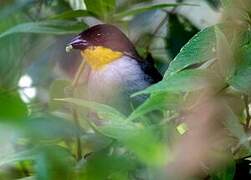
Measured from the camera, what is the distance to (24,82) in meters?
1.36

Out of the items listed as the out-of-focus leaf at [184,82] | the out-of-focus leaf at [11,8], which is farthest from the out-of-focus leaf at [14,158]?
the out-of-focus leaf at [11,8]

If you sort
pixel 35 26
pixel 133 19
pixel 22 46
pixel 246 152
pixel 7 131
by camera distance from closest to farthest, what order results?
pixel 7 131 < pixel 246 152 < pixel 35 26 < pixel 22 46 < pixel 133 19

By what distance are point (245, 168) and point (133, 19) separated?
77cm

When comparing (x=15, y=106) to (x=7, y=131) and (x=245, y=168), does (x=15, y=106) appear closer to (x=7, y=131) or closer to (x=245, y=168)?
(x=7, y=131)

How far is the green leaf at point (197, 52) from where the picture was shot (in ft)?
2.00

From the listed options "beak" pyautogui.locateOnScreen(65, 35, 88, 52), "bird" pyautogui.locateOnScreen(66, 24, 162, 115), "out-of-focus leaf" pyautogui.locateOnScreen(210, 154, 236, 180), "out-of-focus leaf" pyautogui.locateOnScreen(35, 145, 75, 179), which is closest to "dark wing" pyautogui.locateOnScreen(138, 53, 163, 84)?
"bird" pyautogui.locateOnScreen(66, 24, 162, 115)

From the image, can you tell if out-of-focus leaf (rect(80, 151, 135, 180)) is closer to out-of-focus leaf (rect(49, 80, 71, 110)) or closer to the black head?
out-of-focus leaf (rect(49, 80, 71, 110))

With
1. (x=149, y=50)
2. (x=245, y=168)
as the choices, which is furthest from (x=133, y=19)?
(x=245, y=168)

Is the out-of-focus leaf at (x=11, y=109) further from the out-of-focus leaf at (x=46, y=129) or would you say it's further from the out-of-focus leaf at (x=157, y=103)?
the out-of-focus leaf at (x=157, y=103)

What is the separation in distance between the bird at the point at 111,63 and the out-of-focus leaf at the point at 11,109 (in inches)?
29.6

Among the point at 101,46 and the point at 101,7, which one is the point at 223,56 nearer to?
the point at 101,7

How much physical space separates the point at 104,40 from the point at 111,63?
88mm

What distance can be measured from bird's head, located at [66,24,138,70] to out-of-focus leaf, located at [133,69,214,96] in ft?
2.43

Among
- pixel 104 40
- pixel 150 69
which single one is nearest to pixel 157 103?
pixel 150 69
